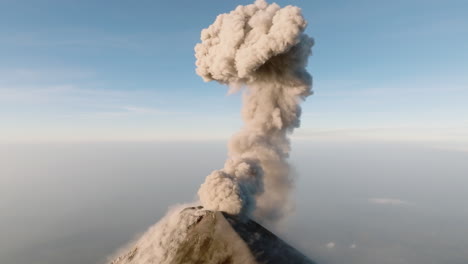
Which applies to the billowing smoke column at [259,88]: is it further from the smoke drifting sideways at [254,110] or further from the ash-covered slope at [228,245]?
the ash-covered slope at [228,245]

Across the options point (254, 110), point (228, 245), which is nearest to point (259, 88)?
point (254, 110)

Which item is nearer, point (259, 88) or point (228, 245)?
point (228, 245)

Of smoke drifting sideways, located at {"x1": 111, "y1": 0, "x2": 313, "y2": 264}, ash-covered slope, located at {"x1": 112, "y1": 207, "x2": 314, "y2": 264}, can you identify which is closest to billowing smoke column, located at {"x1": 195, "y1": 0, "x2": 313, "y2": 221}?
smoke drifting sideways, located at {"x1": 111, "y1": 0, "x2": 313, "y2": 264}

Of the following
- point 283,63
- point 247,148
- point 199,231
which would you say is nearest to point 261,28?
point 283,63

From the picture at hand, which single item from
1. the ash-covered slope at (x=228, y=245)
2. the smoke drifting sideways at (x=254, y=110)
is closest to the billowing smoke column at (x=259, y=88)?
the smoke drifting sideways at (x=254, y=110)

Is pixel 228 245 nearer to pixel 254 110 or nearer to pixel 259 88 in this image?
pixel 254 110

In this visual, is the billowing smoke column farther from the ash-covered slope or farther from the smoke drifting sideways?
the ash-covered slope
